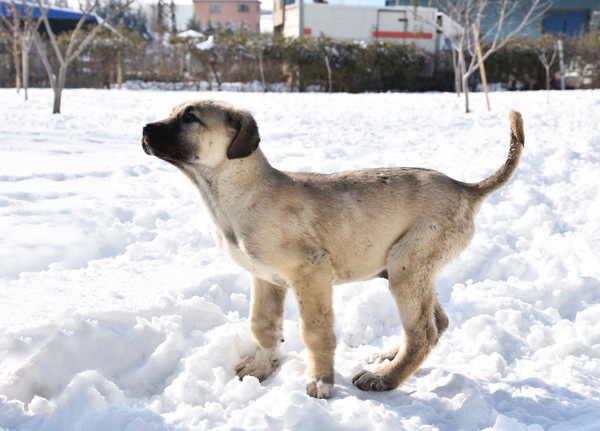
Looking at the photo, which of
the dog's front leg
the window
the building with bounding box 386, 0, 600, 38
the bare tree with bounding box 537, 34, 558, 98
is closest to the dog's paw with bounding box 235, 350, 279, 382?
the dog's front leg

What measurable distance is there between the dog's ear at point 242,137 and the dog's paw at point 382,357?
4.67 feet

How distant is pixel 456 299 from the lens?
183 inches

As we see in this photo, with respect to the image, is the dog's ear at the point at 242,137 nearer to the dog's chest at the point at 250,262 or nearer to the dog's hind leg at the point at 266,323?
the dog's chest at the point at 250,262

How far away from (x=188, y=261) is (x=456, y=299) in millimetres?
2078

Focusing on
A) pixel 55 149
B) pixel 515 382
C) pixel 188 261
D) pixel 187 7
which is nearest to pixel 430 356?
pixel 515 382

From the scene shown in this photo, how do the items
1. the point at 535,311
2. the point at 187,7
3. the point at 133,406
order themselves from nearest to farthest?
1. the point at 133,406
2. the point at 535,311
3. the point at 187,7

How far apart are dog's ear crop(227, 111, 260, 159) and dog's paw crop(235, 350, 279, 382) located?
1.14m

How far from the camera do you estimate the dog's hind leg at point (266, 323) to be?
371 cm

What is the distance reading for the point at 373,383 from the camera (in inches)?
139

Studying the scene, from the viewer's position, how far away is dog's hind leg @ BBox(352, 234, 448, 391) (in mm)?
3559

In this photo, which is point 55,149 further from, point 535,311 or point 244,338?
point 535,311

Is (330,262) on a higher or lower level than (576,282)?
higher

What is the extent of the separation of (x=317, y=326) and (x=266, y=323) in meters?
0.45

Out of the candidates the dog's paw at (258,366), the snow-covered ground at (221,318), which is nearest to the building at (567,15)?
the snow-covered ground at (221,318)
